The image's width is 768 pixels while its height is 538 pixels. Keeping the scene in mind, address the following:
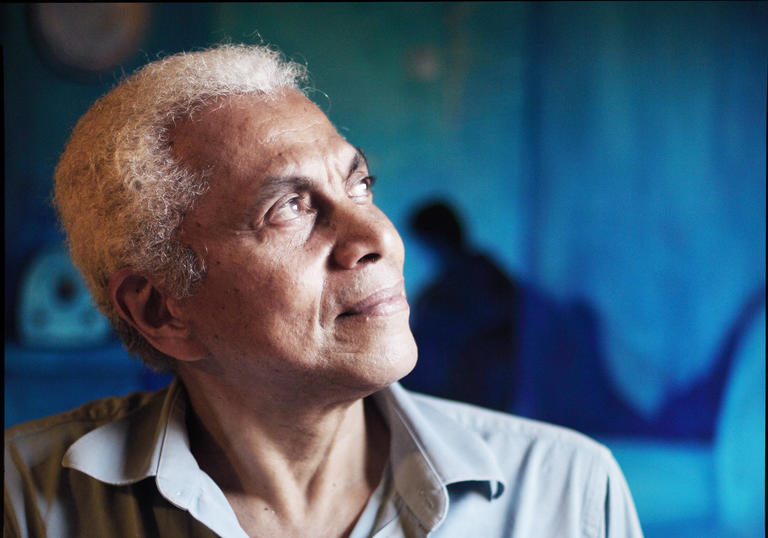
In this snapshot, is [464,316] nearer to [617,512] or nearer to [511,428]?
[511,428]

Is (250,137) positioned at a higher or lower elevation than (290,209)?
higher

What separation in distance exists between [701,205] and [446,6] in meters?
0.85

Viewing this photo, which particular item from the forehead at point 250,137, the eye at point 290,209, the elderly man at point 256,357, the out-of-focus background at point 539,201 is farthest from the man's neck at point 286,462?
the out-of-focus background at point 539,201

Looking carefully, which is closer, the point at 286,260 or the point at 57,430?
the point at 286,260

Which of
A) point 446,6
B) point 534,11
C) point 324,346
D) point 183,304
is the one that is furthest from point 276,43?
point 324,346

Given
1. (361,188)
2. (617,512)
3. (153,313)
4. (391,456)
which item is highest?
(361,188)

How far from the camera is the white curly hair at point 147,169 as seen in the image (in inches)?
44.7

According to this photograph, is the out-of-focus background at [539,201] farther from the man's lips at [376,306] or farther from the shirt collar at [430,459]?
the man's lips at [376,306]

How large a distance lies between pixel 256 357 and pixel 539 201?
91cm

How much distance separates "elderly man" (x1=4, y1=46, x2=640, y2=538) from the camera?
1.07 metres

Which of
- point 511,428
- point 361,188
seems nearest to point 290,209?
point 361,188

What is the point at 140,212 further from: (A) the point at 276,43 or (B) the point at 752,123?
(B) the point at 752,123

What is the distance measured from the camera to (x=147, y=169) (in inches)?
45.0

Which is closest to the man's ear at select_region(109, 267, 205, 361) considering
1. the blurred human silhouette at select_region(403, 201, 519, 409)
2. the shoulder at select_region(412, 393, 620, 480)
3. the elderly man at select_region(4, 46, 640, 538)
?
the elderly man at select_region(4, 46, 640, 538)
